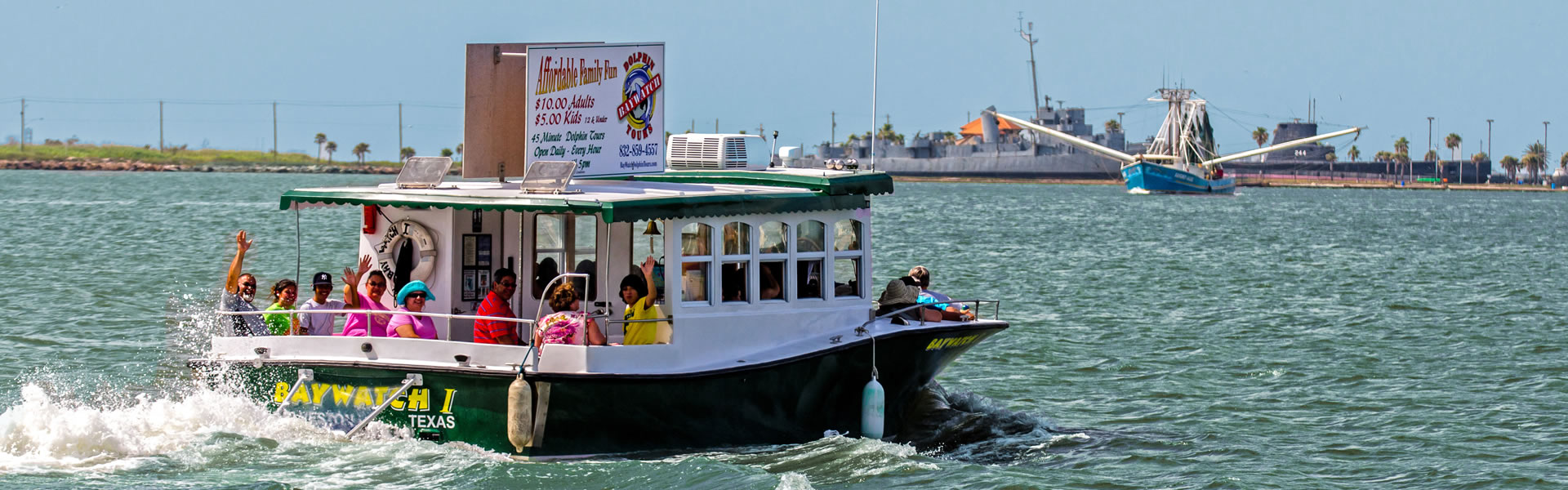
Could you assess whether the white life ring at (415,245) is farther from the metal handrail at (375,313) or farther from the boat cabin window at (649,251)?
the boat cabin window at (649,251)

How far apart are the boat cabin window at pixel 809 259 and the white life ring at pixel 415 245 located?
3.08 metres

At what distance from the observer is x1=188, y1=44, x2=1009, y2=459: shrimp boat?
13.0 meters

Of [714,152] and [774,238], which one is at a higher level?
[714,152]

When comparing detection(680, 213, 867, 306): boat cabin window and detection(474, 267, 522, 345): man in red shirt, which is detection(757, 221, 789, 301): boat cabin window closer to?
detection(680, 213, 867, 306): boat cabin window

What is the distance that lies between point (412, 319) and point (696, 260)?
2.26 m

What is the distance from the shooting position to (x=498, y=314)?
13.3m

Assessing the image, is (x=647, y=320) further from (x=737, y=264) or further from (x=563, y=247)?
(x=563, y=247)

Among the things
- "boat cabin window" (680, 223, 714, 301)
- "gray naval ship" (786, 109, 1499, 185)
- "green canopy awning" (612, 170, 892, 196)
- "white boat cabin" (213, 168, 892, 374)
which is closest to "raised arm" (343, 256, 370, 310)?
"white boat cabin" (213, 168, 892, 374)

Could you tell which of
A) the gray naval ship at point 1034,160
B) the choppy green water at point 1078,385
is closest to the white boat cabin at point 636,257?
the choppy green water at point 1078,385

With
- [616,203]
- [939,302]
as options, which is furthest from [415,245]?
[939,302]

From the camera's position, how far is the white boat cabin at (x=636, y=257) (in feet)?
42.7

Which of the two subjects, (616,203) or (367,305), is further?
(367,305)

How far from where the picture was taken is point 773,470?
13.5 metres

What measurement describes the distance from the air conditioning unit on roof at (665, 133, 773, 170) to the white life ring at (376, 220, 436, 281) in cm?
274
